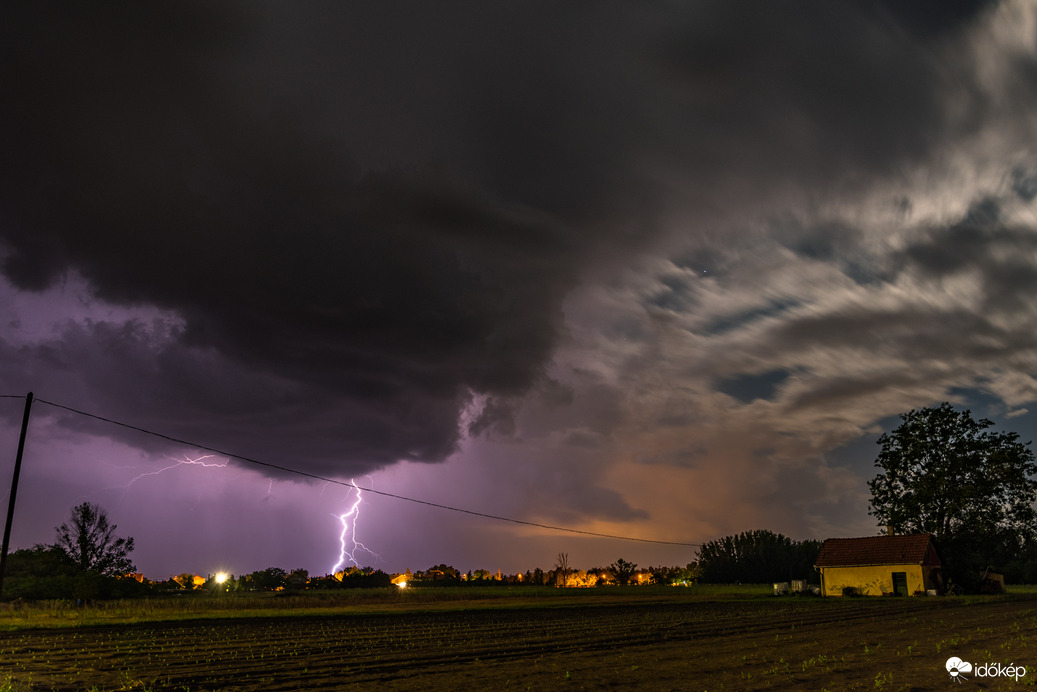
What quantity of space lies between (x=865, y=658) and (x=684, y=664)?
204 inches

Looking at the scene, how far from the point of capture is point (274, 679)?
687 inches

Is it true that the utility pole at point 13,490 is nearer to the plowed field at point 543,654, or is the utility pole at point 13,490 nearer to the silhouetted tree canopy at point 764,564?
the plowed field at point 543,654

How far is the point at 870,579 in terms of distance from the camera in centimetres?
6681

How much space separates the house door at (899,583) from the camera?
65.3m

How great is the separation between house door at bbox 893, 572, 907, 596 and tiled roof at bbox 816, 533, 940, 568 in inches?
46.0

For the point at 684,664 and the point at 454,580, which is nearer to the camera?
the point at 684,664

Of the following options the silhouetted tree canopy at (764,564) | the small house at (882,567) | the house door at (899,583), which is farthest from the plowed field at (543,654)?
the silhouetted tree canopy at (764,564)

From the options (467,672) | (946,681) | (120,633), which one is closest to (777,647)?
(946,681)

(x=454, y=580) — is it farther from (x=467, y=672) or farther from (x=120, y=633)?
(x=467, y=672)

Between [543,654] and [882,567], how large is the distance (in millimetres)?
56920

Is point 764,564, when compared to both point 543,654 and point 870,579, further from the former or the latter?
point 543,654

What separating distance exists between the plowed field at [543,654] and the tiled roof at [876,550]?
32.9 metres

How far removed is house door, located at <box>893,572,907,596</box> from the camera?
65.3 meters

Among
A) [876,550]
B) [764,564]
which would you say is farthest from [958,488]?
[764,564]
